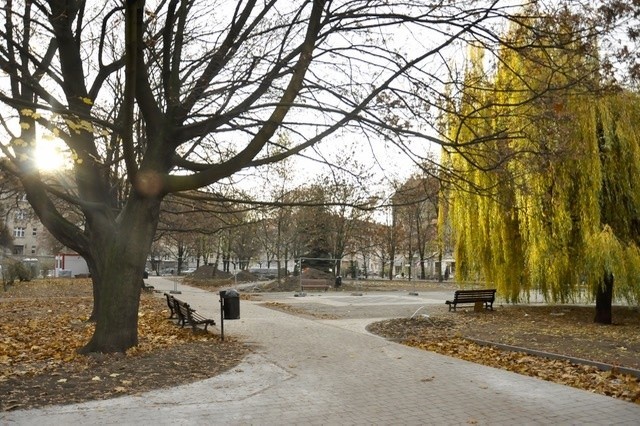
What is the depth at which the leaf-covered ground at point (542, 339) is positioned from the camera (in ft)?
27.1

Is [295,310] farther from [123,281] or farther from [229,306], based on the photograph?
[123,281]

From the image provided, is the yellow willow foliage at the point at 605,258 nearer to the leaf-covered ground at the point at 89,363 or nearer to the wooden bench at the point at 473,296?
the wooden bench at the point at 473,296

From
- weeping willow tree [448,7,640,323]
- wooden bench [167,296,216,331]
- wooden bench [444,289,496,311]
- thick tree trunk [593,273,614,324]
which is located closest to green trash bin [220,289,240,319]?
wooden bench [167,296,216,331]

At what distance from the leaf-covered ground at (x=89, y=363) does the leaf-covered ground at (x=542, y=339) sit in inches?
183

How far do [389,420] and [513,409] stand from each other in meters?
1.56

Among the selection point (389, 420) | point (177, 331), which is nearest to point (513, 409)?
point (389, 420)

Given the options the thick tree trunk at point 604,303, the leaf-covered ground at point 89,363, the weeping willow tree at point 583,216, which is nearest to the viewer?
the leaf-covered ground at point 89,363

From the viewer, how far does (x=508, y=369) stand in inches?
356

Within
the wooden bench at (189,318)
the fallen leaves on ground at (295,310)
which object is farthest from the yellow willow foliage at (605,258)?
the wooden bench at (189,318)

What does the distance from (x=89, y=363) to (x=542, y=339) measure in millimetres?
9325

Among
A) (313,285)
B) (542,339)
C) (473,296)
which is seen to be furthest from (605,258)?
(313,285)

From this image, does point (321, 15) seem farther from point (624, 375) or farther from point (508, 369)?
point (624, 375)

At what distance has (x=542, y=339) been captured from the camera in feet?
39.9

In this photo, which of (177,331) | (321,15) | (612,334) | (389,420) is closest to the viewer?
(389,420)
